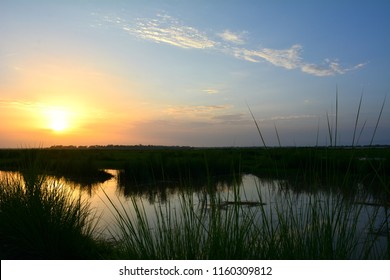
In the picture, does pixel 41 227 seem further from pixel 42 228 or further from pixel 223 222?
pixel 223 222

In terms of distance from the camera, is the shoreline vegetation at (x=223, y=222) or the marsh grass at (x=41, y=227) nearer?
the shoreline vegetation at (x=223, y=222)

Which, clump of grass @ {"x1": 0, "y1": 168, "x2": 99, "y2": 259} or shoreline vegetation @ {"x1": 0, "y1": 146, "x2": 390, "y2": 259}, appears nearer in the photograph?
shoreline vegetation @ {"x1": 0, "y1": 146, "x2": 390, "y2": 259}

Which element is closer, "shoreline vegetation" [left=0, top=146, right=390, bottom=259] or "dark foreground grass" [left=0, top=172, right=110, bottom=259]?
"shoreline vegetation" [left=0, top=146, right=390, bottom=259]

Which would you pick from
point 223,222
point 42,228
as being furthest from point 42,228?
point 223,222

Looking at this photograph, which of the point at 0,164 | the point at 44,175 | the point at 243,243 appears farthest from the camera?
the point at 0,164

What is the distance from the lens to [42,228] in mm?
5070

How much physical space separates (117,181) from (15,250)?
10.2m

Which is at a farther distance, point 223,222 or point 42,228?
point 42,228

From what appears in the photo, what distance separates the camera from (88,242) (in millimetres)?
5391

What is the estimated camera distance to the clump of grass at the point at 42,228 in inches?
199

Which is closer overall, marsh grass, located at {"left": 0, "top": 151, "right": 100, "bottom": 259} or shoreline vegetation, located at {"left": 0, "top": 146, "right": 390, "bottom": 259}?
shoreline vegetation, located at {"left": 0, "top": 146, "right": 390, "bottom": 259}

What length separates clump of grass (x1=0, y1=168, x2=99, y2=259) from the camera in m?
5.06
